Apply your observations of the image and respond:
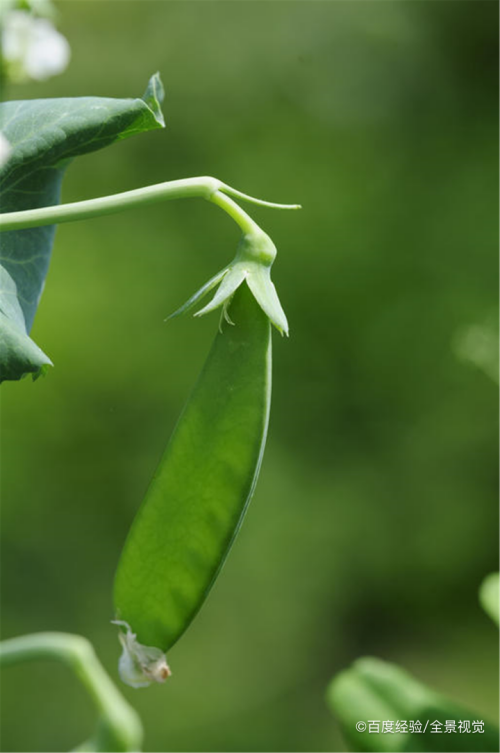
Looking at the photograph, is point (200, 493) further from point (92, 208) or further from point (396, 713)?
point (396, 713)

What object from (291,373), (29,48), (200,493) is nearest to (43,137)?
(200,493)

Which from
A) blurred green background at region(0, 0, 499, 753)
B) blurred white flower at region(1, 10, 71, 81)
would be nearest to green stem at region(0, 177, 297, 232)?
blurred white flower at region(1, 10, 71, 81)

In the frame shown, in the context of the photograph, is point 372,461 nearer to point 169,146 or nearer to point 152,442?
point 152,442

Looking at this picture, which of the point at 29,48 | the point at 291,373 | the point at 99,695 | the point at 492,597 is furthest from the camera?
the point at 291,373

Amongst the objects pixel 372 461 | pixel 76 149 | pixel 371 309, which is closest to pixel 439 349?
pixel 371 309

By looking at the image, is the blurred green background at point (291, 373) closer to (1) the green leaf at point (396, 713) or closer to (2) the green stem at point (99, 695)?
(1) the green leaf at point (396, 713)

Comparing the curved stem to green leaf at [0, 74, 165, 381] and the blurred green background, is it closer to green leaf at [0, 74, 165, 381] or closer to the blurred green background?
green leaf at [0, 74, 165, 381]
